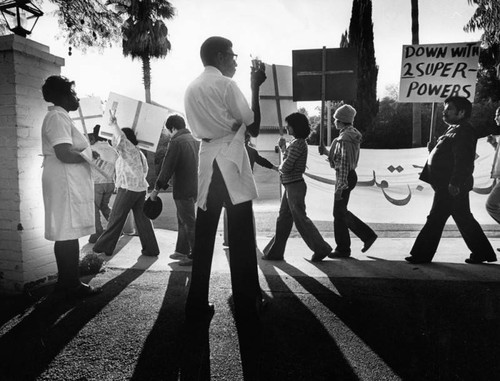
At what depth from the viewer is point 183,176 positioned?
4621 millimetres

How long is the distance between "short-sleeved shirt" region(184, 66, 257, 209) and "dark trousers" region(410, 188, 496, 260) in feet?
8.35

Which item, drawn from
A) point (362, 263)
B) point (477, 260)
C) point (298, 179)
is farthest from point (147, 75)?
point (477, 260)

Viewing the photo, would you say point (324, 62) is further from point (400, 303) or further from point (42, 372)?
point (42, 372)

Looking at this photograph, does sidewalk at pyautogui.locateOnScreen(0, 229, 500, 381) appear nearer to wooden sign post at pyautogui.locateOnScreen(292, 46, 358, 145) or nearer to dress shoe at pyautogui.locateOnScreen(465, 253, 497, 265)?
dress shoe at pyautogui.locateOnScreen(465, 253, 497, 265)

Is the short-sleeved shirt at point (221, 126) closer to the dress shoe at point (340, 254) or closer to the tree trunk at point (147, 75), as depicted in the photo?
the dress shoe at point (340, 254)

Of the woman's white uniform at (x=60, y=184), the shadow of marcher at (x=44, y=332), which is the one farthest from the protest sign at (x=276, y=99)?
the shadow of marcher at (x=44, y=332)

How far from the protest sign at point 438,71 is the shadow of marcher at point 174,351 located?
4.46 metres

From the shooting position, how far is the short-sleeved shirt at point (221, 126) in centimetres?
259

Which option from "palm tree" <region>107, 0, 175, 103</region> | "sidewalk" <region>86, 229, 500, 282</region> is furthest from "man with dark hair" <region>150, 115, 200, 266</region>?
"palm tree" <region>107, 0, 175, 103</region>

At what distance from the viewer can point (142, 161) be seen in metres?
5.22

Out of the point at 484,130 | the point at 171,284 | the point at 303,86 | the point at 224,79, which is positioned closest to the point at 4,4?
the point at 224,79

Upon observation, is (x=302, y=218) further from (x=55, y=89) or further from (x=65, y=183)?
(x=55, y=89)

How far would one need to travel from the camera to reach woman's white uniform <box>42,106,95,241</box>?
3.00 m

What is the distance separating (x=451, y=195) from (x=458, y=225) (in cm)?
40
